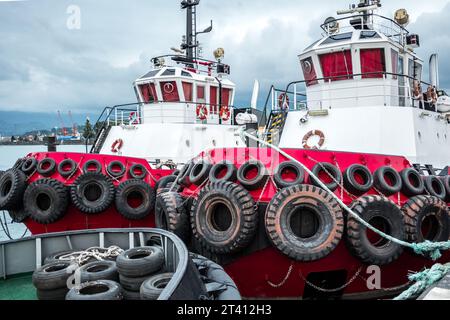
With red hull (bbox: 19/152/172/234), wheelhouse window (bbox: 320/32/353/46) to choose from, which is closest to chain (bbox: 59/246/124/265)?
red hull (bbox: 19/152/172/234)

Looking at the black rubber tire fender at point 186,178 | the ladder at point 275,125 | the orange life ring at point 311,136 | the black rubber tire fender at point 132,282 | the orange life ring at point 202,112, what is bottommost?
the black rubber tire fender at point 132,282

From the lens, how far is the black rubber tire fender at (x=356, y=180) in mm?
5039

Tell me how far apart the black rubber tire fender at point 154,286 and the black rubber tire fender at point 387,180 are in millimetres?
3382

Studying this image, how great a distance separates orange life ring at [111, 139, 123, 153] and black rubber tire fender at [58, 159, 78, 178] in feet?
11.9

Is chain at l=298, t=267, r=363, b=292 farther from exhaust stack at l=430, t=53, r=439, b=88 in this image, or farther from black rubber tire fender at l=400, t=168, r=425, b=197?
exhaust stack at l=430, t=53, r=439, b=88

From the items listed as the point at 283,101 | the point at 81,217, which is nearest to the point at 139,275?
the point at 81,217

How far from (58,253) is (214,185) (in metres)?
2.36

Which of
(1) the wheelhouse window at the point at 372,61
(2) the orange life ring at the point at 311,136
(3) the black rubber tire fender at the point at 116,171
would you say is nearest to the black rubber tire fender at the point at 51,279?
(3) the black rubber tire fender at the point at 116,171

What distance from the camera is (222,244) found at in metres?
4.89

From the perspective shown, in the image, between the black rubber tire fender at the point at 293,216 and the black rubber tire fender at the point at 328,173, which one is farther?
the black rubber tire fender at the point at 328,173

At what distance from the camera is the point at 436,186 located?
5.95 meters

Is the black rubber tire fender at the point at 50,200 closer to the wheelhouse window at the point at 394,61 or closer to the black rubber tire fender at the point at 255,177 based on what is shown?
the black rubber tire fender at the point at 255,177

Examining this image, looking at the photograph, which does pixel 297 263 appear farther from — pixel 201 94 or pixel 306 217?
pixel 201 94
